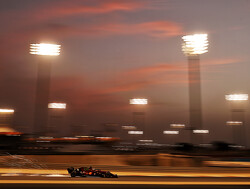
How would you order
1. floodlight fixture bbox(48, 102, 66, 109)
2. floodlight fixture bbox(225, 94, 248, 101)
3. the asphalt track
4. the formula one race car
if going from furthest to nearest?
floodlight fixture bbox(48, 102, 66, 109) < floodlight fixture bbox(225, 94, 248, 101) < the formula one race car < the asphalt track

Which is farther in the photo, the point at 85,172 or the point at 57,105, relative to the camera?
the point at 57,105

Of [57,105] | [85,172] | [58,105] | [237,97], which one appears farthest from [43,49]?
[237,97]

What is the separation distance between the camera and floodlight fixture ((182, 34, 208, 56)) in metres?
26.2

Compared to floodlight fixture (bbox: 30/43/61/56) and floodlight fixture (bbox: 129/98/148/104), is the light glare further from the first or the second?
floodlight fixture (bbox: 30/43/61/56)

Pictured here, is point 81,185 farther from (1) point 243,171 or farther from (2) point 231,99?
(2) point 231,99

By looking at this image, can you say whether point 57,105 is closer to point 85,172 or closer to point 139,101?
point 139,101

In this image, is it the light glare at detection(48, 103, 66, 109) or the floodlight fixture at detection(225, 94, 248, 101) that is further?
the light glare at detection(48, 103, 66, 109)

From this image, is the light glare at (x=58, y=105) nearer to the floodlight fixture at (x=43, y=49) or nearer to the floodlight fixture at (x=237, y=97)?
the floodlight fixture at (x=43, y=49)

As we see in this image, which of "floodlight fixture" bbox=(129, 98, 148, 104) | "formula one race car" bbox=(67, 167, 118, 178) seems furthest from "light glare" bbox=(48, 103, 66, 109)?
"formula one race car" bbox=(67, 167, 118, 178)

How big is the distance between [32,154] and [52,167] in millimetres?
7692

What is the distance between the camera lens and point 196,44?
2619 centimetres

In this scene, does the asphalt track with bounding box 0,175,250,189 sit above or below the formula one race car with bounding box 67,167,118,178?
below

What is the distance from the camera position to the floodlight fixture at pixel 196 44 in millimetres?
26172

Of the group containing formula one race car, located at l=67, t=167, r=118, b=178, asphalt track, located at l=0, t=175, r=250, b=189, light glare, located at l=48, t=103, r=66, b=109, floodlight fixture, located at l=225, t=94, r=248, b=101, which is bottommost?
asphalt track, located at l=0, t=175, r=250, b=189
